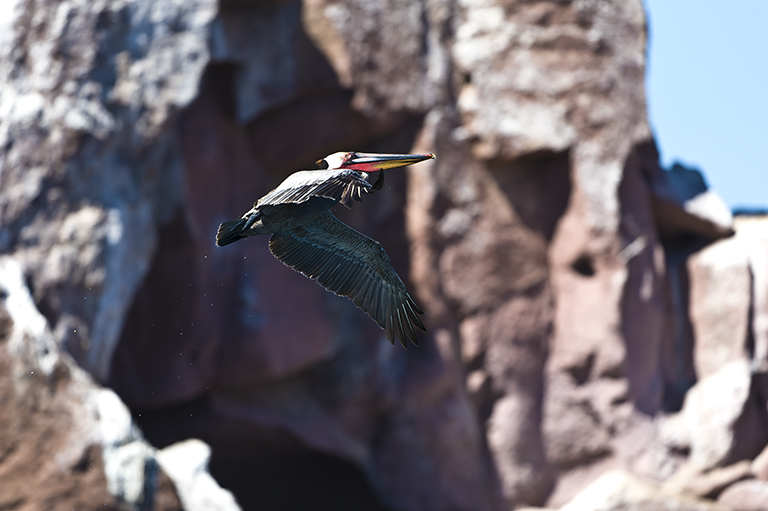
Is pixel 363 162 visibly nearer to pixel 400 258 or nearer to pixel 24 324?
pixel 24 324

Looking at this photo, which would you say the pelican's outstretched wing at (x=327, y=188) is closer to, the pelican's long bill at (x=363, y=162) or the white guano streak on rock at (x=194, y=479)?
the pelican's long bill at (x=363, y=162)

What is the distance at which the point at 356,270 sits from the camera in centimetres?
339

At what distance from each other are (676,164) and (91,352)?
17.2ft

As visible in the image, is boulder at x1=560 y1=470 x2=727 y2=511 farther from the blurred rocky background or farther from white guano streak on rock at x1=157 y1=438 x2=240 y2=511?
white guano streak on rock at x1=157 y1=438 x2=240 y2=511

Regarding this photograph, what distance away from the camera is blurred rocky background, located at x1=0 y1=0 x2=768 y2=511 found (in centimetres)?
461

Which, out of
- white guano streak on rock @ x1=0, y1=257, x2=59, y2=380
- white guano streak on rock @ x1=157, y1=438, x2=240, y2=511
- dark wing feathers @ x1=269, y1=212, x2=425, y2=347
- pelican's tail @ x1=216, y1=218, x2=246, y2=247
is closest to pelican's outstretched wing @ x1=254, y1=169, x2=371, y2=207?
pelican's tail @ x1=216, y1=218, x2=246, y2=247

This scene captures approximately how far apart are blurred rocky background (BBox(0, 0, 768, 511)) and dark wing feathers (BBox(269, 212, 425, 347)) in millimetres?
1622

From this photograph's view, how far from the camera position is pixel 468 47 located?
6.61m

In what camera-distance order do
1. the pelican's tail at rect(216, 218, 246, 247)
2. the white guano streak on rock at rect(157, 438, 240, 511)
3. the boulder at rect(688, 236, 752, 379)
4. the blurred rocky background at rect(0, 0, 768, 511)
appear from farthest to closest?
1. the boulder at rect(688, 236, 752, 379)
2. the blurred rocky background at rect(0, 0, 768, 511)
3. the white guano streak on rock at rect(157, 438, 240, 511)
4. the pelican's tail at rect(216, 218, 246, 247)

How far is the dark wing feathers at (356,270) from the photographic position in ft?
10.9

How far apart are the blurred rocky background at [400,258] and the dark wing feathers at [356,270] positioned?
1.62 m

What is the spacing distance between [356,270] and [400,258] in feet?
9.44

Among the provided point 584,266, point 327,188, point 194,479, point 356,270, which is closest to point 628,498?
point 584,266

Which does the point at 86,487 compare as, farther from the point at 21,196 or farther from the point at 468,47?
the point at 468,47
